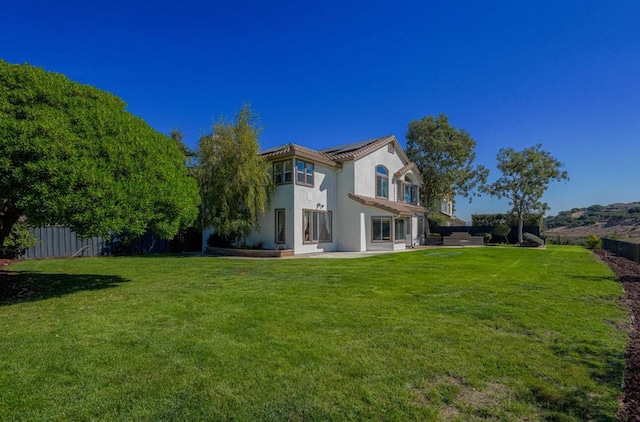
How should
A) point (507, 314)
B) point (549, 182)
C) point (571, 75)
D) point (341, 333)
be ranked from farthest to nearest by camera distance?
1. point (549, 182)
2. point (571, 75)
3. point (507, 314)
4. point (341, 333)

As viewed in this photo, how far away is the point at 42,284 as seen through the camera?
365 inches

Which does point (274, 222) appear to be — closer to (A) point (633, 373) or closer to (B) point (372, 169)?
(B) point (372, 169)

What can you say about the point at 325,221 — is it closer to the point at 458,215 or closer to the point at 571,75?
the point at 571,75

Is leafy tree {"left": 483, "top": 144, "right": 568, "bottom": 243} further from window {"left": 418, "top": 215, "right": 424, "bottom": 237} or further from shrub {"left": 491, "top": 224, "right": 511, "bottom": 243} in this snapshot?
window {"left": 418, "top": 215, "right": 424, "bottom": 237}

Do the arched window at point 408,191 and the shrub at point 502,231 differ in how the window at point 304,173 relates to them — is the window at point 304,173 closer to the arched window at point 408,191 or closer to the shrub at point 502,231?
the arched window at point 408,191

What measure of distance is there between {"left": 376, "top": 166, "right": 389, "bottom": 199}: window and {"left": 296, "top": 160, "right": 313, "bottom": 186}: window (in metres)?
6.24

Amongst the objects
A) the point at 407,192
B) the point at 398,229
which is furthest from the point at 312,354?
the point at 407,192

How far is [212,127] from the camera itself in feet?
63.6

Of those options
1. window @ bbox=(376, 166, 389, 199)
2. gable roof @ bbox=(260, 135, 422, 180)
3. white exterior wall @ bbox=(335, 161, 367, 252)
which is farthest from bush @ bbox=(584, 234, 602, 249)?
white exterior wall @ bbox=(335, 161, 367, 252)

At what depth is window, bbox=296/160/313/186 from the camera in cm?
1964

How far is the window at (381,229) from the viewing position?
22.1 metres

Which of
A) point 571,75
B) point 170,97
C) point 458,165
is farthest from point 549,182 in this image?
point 170,97

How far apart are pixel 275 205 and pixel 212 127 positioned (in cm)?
590

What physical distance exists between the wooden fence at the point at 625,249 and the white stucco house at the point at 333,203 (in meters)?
11.8
